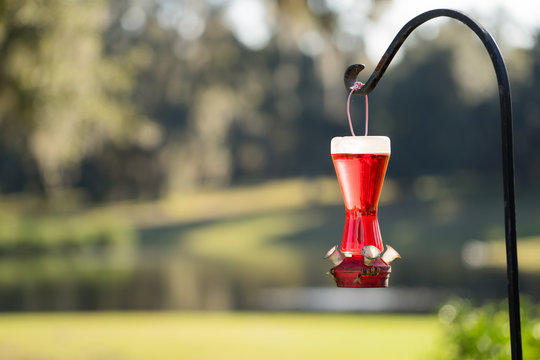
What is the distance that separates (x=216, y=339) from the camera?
27.2 ft

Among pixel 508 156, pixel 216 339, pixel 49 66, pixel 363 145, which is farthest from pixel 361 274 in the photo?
pixel 49 66

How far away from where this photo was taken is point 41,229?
87.5ft

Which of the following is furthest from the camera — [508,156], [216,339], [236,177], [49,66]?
[236,177]

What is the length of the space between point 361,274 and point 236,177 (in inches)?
1394

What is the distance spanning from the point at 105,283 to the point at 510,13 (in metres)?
21.6

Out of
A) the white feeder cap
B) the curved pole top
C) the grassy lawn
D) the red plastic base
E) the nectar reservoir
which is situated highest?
the curved pole top

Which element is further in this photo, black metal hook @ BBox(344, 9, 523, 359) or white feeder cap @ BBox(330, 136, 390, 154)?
white feeder cap @ BBox(330, 136, 390, 154)

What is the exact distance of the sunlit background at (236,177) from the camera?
8.45 metres

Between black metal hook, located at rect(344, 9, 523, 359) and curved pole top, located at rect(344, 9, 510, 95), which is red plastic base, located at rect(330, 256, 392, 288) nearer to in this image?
black metal hook, located at rect(344, 9, 523, 359)

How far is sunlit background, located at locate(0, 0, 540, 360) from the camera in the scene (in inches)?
332

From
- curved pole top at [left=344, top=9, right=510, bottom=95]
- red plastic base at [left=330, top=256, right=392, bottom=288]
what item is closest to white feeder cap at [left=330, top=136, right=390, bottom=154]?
curved pole top at [left=344, top=9, right=510, bottom=95]

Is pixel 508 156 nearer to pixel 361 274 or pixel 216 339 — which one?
pixel 361 274

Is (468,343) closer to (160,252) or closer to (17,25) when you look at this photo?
(17,25)

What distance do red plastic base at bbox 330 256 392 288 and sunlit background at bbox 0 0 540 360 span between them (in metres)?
2.16
